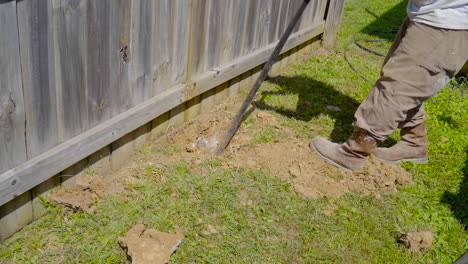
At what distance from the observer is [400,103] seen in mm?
3564

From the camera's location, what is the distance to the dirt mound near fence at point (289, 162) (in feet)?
11.9

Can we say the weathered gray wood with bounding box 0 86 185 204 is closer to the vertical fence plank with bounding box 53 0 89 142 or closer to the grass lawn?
the vertical fence plank with bounding box 53 0 89 142

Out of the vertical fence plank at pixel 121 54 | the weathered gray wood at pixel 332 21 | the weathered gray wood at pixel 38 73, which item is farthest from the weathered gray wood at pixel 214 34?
the weathered gray wood at pixel 332 21

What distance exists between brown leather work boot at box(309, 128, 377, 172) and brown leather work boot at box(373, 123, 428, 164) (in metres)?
0.28

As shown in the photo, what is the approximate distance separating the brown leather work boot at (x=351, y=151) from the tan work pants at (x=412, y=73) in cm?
8

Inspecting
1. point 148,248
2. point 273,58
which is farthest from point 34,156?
point 273,58

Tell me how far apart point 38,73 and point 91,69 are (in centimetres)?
42

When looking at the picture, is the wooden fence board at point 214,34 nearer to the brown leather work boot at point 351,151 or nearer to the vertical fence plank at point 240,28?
the vertical fence plank at point 240,28

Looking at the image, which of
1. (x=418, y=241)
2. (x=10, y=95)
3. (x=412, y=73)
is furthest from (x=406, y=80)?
(x=10, y=95)

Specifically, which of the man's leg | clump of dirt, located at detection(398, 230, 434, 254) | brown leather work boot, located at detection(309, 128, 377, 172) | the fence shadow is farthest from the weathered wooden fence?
clump of dirt, located at detection(398, 230, 434, 254)

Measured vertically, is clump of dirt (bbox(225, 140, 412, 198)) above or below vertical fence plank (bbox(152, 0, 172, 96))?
below

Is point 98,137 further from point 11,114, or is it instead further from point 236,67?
point 236,67

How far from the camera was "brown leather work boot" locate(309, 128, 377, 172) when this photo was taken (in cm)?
375

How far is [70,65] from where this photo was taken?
2723mm
